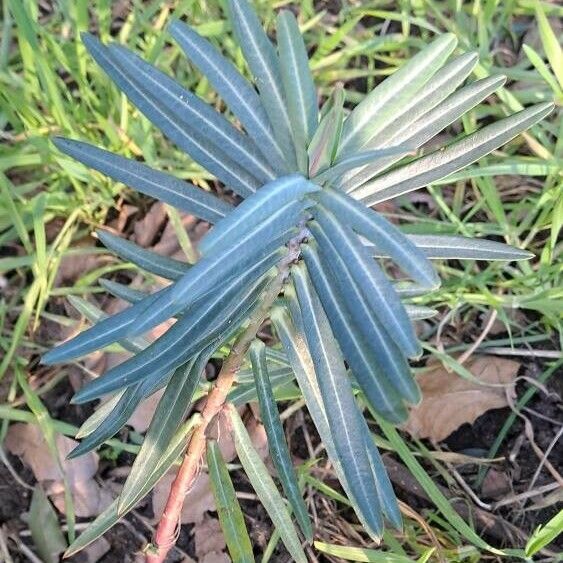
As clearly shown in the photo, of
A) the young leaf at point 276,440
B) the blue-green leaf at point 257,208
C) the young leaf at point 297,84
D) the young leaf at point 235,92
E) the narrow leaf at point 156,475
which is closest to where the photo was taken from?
the blue-green leaf at point 257,208

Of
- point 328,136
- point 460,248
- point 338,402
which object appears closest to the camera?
point 328,136

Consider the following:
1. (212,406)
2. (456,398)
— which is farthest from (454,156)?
(456,398)

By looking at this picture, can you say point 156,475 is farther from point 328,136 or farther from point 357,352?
point 328,136

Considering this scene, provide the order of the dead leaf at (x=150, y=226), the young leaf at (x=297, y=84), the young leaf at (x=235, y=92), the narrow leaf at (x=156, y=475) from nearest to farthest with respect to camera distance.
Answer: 1. the young leaf at (x=297, y=84)
2. the young leaf at (x=235, y=92)
3. the narrow leaf at (x=156, y=475)
4. the dead leaf at (x=150, y=226)

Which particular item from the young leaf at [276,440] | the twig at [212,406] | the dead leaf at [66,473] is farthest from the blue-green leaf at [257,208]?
the dead leaf at [66,473]

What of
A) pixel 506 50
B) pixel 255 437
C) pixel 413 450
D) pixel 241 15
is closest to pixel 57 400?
pixel 255 437

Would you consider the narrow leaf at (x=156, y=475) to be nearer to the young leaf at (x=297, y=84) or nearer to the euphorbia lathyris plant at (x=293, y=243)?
the euphorbia lathyris plant at (x=293, y=243)
